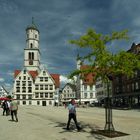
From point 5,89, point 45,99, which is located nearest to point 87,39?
point 45,99

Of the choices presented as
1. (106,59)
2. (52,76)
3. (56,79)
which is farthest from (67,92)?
(106,59)

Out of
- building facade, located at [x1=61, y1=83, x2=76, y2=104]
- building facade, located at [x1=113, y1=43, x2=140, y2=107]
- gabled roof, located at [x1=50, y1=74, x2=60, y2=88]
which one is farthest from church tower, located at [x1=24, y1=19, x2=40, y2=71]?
building facade, located at [x1=113, y1=43, x2=140, y2=107]

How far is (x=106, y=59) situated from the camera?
1555 centimetres

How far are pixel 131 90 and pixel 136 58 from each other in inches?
2185

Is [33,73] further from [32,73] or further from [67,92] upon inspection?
[67,92]

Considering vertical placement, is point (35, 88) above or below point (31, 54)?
below

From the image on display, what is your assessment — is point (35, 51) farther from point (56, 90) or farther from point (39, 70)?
point (56, 90)

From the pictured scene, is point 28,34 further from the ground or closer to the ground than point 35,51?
further from the ground

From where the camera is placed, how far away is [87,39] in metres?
16.8

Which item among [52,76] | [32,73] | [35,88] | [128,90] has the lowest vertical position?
[128,90]

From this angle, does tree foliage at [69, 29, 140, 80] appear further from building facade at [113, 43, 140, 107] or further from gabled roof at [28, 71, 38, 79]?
gabled roof at [28, 71, 38, 79]

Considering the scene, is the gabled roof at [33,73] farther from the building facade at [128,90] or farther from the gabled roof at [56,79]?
the building facade at [128,90]

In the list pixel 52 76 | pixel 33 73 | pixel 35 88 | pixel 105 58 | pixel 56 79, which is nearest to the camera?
pixel 105 58

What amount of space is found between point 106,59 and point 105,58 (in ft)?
0.37
